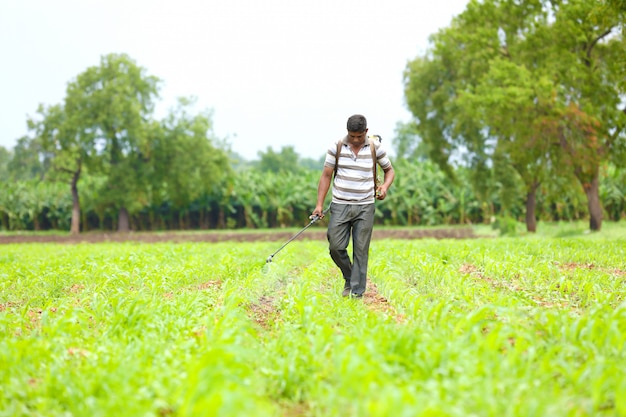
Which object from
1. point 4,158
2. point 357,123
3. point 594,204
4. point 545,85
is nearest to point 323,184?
point 357,123

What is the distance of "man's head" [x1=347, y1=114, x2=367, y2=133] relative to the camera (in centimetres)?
700

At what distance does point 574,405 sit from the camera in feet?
10.7

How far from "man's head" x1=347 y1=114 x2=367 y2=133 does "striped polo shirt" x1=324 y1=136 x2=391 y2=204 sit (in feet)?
0.97

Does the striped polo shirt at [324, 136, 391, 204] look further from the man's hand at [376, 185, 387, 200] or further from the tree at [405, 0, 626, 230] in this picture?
the tree at [405, 0, 626, 230]

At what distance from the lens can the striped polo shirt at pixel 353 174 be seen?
7.31 meters

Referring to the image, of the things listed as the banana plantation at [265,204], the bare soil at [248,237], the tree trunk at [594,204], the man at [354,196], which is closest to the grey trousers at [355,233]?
the man at [354,196]

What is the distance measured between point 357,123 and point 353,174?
2.29 feet

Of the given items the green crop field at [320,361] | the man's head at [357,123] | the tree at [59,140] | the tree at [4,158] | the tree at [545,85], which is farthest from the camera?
the tree at [4,158]

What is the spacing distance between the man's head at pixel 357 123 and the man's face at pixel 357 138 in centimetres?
6

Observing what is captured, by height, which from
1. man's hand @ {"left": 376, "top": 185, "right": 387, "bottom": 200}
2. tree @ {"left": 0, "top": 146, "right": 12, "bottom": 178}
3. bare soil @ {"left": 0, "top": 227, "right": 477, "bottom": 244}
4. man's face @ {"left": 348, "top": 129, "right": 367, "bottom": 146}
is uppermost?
tree @ {"left": 0, "top": 146, "right": 12, "bottom": 178}

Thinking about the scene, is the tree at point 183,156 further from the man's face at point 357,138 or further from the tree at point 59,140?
the man's face at point 357,138

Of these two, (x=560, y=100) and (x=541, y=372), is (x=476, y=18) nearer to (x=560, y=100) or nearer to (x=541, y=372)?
(x=560, y=100)

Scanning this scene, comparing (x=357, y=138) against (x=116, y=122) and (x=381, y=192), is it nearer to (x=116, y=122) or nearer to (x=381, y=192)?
(x=381, y=192)

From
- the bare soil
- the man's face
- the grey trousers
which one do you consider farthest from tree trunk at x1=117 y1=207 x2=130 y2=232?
the man's face
